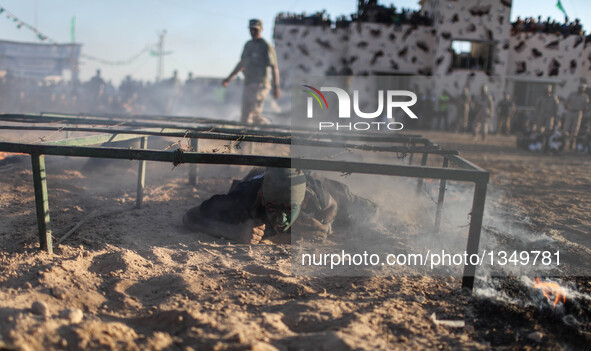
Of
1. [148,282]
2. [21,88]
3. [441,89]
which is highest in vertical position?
[441,89]

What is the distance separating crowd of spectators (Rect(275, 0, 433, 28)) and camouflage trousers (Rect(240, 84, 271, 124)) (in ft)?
42.3

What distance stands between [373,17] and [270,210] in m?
17.7

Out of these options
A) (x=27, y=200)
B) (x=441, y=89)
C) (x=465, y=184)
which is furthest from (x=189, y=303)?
(x=441, y=89)

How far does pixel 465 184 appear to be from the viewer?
6.75 m

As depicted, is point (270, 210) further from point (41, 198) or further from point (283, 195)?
point (41, 198)

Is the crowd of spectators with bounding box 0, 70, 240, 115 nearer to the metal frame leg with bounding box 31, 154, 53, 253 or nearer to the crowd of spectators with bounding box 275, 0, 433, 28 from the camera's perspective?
the crowd of spectators with bounding box 275, 0, 433, 28

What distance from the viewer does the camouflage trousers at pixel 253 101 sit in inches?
300

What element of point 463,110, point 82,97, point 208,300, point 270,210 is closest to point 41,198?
point 208,300

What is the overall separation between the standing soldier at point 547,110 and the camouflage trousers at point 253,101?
9673mm

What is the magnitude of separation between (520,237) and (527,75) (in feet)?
59.8

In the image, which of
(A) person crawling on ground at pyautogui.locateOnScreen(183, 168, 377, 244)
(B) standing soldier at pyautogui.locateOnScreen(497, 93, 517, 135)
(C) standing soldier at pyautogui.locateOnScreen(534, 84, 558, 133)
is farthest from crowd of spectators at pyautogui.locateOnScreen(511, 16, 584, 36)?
(A) person crawling on ground at pyautogui.locateOnScreen(183, 168, 377, 244)

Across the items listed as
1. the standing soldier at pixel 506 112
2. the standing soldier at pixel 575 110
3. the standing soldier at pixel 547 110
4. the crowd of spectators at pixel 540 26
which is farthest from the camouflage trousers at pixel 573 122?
the crowd of spectators at pixel 540 26

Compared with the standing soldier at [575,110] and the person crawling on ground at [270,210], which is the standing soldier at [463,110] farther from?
the person crawling on ground at [270,210]

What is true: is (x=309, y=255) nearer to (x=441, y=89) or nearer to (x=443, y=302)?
(x=443, y=302)
